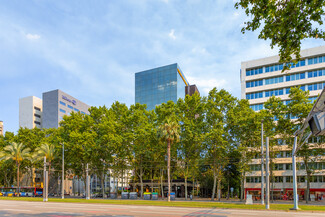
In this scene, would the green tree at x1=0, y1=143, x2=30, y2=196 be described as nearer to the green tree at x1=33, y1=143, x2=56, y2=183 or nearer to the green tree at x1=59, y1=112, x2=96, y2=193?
the green tree at x1=33, y1=143, x2=56, y2=183

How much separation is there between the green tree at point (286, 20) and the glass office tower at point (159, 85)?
8076 centimetres

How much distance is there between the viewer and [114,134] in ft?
166

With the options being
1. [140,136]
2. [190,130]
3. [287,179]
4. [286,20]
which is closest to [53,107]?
[140,136]

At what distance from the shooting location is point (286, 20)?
8.42 m

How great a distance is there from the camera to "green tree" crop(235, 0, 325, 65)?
8094mm

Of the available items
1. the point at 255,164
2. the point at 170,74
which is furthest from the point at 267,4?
the point at 170,74

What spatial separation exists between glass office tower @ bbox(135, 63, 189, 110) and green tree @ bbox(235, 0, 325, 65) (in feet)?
265

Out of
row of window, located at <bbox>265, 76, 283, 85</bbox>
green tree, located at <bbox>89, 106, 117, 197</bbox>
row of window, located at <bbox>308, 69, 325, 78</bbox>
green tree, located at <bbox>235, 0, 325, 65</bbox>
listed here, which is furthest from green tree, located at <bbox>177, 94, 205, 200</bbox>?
green tree, located at <bbox>235, 0, 325, 65</bbox>

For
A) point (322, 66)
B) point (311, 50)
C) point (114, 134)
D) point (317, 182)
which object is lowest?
point (317, 182)

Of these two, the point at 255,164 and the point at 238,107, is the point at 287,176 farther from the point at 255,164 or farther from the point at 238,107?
the point at 238,107

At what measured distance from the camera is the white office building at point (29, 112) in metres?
114

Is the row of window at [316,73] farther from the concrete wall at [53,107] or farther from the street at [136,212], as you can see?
the concrete wall at [53,107]

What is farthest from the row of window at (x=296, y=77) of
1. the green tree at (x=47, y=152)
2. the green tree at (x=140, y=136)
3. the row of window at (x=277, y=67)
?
the green tree at (x=47, y=152)

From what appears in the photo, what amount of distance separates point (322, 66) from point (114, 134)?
153 ft
